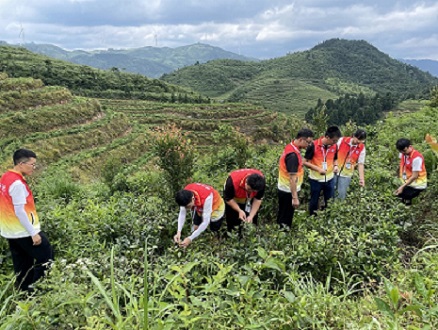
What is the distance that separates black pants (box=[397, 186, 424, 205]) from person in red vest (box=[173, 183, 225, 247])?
339 cm

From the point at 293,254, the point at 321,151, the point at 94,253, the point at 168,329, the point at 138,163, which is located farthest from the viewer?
the point at 138,163

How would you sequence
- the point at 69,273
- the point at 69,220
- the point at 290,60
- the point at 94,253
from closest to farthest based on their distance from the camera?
the point at 69,273 → the point at 94,253 → the point at 69,220 → the point at 290,60

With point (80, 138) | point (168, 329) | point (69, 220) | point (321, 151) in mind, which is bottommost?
point (80, 138)

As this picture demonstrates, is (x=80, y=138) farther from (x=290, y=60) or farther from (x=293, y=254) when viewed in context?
(x=290, y=60)

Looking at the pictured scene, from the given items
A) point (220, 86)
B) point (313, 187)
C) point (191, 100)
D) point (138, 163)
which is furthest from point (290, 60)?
point (313, 187)

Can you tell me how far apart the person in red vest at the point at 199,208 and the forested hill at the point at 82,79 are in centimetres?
4555

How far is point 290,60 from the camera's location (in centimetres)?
15238

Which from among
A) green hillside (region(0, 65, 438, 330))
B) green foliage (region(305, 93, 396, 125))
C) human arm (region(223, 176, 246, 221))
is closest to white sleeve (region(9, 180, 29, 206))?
green hillside (region(0, 65, 438, 330))

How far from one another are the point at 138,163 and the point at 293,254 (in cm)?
2914

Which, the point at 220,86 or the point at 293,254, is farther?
the point at 220,86

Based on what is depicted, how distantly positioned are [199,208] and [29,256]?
87.8 inches

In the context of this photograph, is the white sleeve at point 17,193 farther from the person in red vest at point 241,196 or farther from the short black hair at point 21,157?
the person in red vest at point 241,196

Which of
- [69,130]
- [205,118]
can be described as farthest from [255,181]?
[205,118]

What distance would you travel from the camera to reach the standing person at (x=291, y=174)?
16.9 ft
